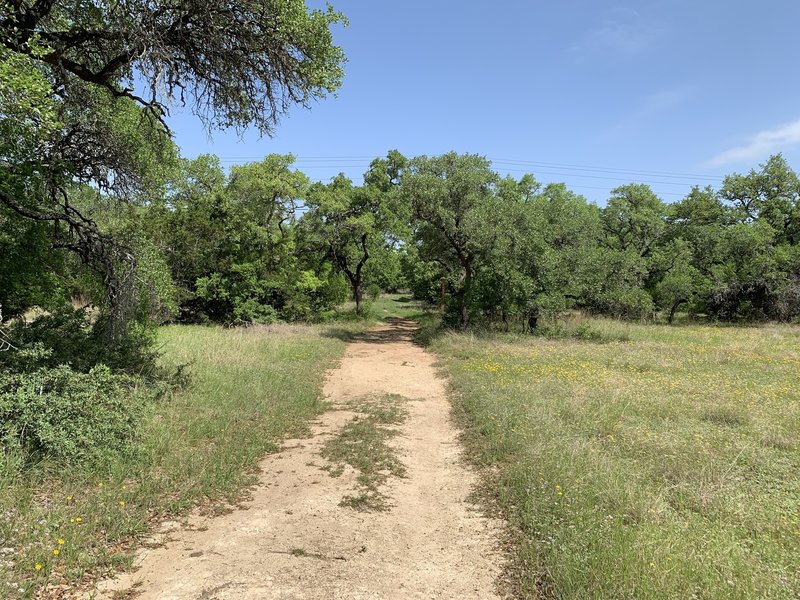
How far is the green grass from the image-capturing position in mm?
5969

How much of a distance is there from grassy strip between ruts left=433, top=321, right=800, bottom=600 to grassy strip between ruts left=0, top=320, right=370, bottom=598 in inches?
136

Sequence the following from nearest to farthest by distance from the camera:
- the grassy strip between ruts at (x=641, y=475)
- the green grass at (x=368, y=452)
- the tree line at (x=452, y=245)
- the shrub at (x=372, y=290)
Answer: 1. the grassy strip between ruts at (x=641, y=475)
2. the green grass at (x=368, y=452)
3. the tree line at (x=452, y=245)
4. the shrub at (x=372, y=290)

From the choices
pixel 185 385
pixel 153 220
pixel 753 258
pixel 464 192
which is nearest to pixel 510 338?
pixel 464 192

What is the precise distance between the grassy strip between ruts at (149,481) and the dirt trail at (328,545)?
37cm

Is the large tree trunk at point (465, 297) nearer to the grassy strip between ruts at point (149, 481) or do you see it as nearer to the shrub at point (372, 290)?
the grassy strip between ruts at point (149, 481)

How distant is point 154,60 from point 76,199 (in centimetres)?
683

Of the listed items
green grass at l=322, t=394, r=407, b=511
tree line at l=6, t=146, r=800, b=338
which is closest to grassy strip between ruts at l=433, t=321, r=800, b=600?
green grass at l=322, t=394, r=407, b=511

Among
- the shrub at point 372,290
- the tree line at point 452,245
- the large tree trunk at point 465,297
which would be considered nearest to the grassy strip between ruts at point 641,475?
the tree line at point 452,245

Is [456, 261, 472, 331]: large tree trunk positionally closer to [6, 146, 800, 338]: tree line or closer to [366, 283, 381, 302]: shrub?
[6, 146, 800, 338]: tree line

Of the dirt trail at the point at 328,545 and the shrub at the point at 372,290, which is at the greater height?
the shrub at the point at 372,290

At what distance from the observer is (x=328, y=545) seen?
4.73 metres

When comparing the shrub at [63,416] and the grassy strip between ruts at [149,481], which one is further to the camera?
the shrub at [63,416]

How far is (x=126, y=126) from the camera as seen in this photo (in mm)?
9195

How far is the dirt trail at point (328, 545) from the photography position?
4.02 metres
